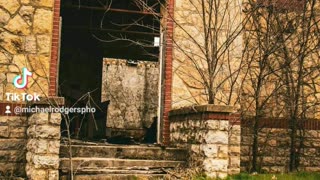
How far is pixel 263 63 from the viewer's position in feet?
31.3

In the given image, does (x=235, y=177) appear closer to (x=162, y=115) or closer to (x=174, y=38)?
(x=162, y=115)

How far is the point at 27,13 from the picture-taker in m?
8.26

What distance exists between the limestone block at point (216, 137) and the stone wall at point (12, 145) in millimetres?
3124

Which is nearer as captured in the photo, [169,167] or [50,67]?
[169,167]

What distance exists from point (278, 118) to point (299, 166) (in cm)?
118

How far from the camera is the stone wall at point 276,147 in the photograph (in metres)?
9.85

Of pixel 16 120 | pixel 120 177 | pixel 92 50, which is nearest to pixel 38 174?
pixel 120 177

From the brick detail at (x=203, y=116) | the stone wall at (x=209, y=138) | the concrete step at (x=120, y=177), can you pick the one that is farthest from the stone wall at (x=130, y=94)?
the concrete step at (x=120, y=177)

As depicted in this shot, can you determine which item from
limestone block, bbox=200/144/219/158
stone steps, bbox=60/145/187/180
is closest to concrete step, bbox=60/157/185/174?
stone steps, bbox=60/145/187/180

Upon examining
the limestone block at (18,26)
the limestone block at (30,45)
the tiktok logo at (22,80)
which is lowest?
the tiktok logo at (22,80)

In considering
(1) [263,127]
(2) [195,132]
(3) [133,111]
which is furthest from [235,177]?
(3) [133,111]

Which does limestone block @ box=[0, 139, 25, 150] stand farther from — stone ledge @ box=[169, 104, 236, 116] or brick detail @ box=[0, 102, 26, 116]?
stone ledge @ box=[169, 104, 236, 116]

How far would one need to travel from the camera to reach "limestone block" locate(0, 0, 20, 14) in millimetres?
8148

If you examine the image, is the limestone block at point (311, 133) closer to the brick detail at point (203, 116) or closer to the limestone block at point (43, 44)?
the brick detail at point (203, 116)
